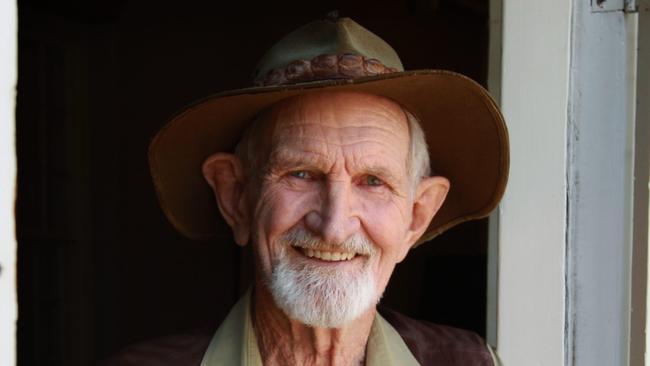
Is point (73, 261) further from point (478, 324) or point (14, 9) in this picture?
point (14, 9)

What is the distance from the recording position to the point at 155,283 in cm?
562

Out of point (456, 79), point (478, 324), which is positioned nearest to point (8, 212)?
point (456, 79)

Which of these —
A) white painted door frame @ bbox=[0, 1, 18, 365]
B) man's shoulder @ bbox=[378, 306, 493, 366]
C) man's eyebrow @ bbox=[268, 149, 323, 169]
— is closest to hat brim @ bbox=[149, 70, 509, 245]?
man's eyebrow @ bbox=[268, 149, 323, 169]

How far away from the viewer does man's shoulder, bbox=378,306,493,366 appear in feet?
7.79

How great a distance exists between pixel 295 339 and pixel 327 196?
14.3 inches

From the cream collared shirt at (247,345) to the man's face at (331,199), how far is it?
145 millimetres

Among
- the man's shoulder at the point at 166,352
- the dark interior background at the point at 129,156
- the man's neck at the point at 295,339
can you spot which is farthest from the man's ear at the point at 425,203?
the dark interior background at the point at 129,156

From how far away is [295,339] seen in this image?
7.19 ft

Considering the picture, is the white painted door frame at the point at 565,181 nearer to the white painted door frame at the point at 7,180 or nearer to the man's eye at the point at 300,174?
the man's eye at the point at 300,174

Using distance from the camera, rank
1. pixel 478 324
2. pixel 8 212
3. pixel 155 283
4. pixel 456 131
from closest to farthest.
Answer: pixel 8 212 → pixel 456 131 → pixel 478 324 → pixel 155 283

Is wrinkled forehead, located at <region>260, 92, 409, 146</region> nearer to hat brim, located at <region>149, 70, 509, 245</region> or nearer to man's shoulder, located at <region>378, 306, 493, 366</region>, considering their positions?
hat brim, located at <region>149, 70, 509, 245</region>

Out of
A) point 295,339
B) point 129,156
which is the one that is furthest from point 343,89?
point 129,156

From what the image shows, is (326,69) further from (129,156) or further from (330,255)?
(129,156)

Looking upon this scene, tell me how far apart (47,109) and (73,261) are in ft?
2.88
